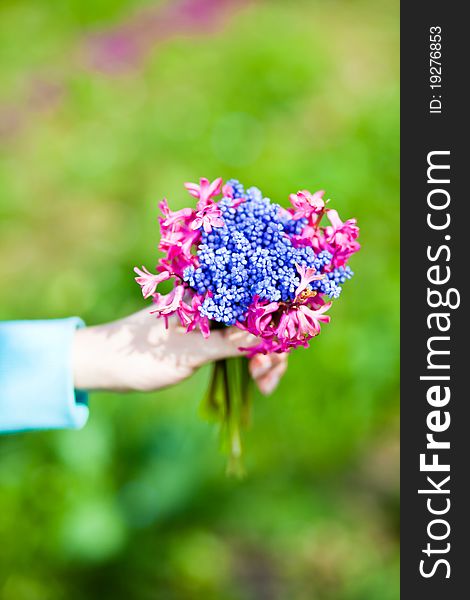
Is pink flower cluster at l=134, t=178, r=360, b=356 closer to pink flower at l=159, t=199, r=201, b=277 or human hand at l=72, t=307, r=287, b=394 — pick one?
pink flower at l=159, t=199, r=201, b=277

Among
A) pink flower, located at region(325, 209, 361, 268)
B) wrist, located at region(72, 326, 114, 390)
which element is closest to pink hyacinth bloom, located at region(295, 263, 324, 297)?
pink flower, located at region(325, 209, 361, 268)

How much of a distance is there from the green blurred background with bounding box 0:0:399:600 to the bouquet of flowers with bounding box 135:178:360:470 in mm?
1363

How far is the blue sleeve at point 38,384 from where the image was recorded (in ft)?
5.26

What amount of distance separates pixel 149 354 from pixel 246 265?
354 mm

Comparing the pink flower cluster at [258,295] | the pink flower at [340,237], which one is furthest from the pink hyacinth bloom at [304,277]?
the pink flower at [340,237]

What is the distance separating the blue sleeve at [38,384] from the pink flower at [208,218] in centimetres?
49

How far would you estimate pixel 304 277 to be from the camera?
132 cm

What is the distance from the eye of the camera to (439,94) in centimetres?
325

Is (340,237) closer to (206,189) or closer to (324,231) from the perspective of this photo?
(324,231)

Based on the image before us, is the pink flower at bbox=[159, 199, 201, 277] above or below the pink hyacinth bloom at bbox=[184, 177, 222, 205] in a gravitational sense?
below

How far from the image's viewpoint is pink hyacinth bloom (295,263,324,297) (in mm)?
1311

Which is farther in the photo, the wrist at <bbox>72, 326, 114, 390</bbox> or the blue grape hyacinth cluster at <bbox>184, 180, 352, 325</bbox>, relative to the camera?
the wrist at <bbox>72, 326, 114, 390</bbox>

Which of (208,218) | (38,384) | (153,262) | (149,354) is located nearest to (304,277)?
(208,218)

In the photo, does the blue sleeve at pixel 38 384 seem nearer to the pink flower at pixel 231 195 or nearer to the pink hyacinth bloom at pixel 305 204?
the pink flower at pixel 231 195
